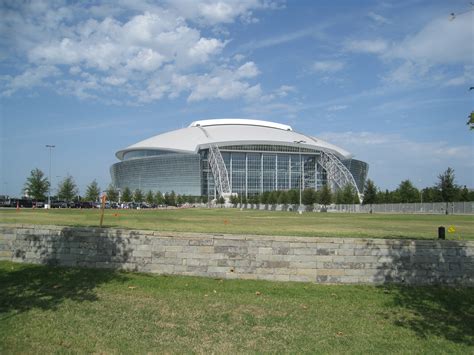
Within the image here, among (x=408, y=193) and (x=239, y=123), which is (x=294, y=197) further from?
(x=239, y=123)

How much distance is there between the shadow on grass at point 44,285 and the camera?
432 inches

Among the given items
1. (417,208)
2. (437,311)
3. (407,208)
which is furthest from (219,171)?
(437,311)

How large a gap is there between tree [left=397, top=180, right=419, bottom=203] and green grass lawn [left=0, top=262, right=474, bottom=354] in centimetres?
8090

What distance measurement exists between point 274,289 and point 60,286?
223 inches

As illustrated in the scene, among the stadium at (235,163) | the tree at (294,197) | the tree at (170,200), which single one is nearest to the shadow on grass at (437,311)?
the tree at (294,197)

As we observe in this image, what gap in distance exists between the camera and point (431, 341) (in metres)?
9.05

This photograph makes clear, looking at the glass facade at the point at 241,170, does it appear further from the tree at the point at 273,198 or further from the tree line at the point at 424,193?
the tree line at the point at 424,193

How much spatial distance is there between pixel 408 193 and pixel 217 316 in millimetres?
86499

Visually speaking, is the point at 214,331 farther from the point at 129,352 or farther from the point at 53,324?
the point at 53,324

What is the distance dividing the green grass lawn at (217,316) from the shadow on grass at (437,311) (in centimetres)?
3

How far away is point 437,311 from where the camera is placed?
1145 centimetres

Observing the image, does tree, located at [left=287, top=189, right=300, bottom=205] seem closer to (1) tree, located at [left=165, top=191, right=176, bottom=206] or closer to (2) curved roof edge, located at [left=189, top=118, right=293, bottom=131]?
(1) tree, located at [left=165, top=191, right=176, bottom=206]

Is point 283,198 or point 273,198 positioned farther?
point 273,198

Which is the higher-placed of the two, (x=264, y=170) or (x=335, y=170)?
(x=264, y=170)
